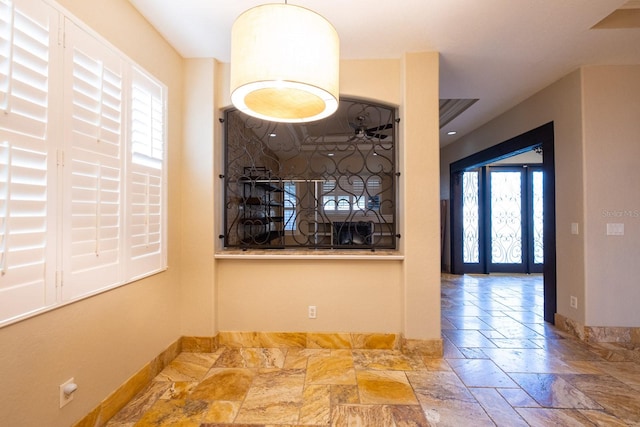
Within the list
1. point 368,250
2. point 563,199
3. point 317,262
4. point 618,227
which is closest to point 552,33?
point 563,199

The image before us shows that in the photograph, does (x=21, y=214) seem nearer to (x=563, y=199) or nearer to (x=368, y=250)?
(x=368, y=250)

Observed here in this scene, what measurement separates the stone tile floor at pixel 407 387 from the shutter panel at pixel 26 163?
3.55 ft

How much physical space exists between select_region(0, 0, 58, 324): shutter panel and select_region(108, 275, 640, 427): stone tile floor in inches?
42.6

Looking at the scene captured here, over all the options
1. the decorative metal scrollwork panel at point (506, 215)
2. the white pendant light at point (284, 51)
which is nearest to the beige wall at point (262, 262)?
the white pendant light at point (284, 51)

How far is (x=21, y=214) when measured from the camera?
1.34 m

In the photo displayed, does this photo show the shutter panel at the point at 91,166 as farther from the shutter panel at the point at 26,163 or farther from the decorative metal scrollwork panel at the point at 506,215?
the decorative metal scrollwork panel at the point at 506,215

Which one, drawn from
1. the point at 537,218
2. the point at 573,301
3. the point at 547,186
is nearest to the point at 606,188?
the point at 547,186

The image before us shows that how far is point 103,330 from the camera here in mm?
1862

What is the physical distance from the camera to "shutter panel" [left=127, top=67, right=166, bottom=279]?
2111 mm

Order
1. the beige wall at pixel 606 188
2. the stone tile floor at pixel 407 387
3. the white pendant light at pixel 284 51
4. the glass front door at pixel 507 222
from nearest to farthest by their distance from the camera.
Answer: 1. the white pendant light at pixel 284 51
2. the stone tile floor at pixel 407 387
3. the beige wall at pixel 606 188
4. the glass front door at pixel 507 222

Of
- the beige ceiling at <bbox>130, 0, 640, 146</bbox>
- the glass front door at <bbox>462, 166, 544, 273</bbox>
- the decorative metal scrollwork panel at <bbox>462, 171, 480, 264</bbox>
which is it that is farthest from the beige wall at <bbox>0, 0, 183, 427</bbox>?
the glass front door at <bbox>462, 166, 544, 273</bbox>

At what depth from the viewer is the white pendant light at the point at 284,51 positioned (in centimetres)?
121

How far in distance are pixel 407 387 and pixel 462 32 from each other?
2853 mm

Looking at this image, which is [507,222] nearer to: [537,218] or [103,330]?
[537,218]
